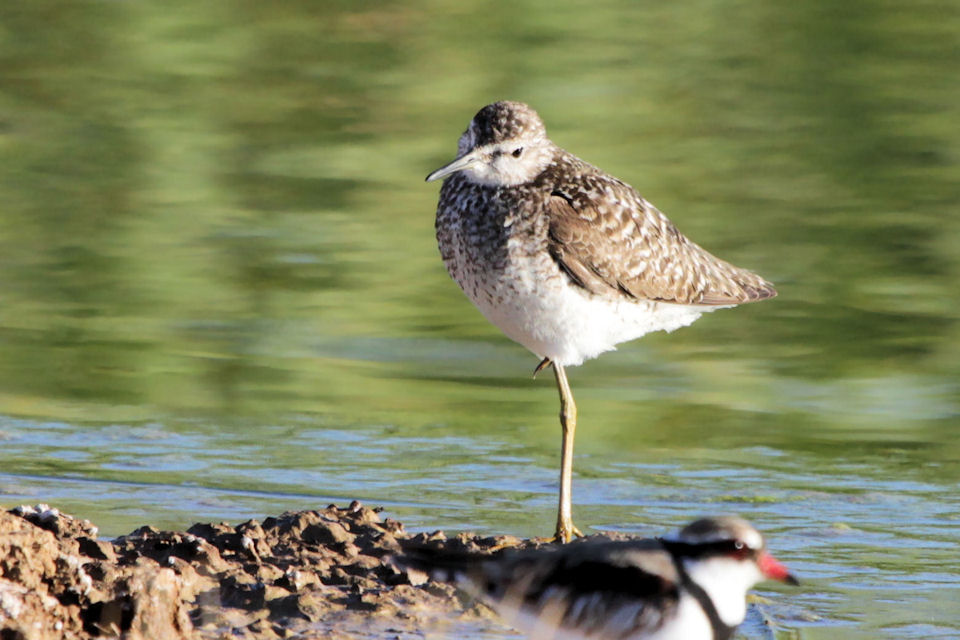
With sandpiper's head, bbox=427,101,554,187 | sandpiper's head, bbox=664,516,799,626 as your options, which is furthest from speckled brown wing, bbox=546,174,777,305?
sandpiper's head, bbox=664,516,799,626

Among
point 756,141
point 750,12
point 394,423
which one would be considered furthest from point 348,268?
point 750,12

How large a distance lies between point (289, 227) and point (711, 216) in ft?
10.7

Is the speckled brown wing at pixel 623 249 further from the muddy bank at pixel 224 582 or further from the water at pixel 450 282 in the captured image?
the muddy bank at pixel 224 582

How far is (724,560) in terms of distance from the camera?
5.66 metres

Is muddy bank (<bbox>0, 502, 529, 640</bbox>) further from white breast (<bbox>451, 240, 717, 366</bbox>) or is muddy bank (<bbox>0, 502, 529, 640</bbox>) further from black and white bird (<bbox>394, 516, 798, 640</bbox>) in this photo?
white breast (<bbox>451, 240, 717, 366</bbox>)

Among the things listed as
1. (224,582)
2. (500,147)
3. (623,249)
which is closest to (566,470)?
(623,249)

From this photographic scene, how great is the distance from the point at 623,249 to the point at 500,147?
2.49 feet

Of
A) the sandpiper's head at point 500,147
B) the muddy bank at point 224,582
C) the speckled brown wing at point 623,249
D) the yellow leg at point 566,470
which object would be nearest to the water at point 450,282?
the yellow leg at point 566,470

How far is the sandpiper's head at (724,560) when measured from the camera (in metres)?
5.65

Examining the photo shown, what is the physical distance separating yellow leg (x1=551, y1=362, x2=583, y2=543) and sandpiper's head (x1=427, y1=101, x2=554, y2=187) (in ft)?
3.00

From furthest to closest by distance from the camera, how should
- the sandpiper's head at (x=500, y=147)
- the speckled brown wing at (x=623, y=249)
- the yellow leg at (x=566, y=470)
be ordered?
the sandpiper's head at (x=500, y=147)
the speckled brown wing at (x=623, y=249)
the yellow leg at (x=566, y=470)

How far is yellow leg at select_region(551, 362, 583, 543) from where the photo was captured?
7430 millimetres

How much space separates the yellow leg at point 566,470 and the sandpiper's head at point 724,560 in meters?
1.66

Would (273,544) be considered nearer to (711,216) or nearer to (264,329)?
(264,329)
